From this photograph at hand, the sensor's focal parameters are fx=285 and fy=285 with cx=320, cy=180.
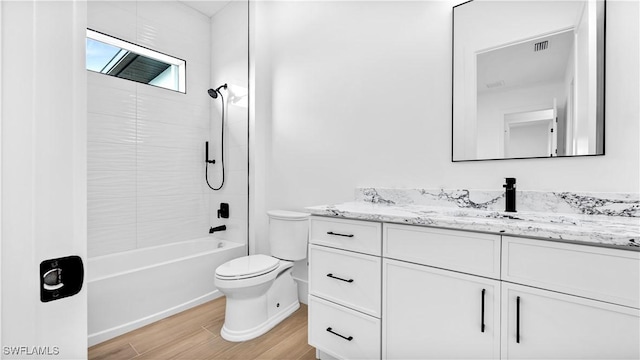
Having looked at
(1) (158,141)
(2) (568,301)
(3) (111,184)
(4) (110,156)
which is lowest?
(2) (568,301)

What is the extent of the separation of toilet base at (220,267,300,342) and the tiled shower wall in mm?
1309

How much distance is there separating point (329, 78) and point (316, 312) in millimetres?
1677

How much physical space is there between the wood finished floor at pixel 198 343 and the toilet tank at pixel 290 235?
485 mm

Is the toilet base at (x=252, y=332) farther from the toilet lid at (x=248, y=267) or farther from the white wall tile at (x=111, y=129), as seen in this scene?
the white wall tile at (x=111, y=129)

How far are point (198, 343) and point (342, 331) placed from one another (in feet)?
3.23

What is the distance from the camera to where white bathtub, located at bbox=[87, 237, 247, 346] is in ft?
6.11

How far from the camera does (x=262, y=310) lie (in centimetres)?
199

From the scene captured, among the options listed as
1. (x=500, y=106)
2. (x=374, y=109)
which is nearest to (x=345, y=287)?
(x=374, y=109)

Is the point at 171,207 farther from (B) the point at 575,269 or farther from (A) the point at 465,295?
(B) the point at 575,269

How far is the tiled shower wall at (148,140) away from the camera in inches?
94.3

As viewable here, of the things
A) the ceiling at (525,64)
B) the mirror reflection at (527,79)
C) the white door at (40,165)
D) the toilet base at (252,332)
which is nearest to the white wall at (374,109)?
the mirror reflection at (527,79)

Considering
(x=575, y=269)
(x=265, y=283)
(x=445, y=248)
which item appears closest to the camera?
(x=575, y=269)

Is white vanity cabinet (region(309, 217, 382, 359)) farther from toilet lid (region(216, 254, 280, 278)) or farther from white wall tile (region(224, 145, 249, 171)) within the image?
white wall tile (region(224, 145, 249, 171))

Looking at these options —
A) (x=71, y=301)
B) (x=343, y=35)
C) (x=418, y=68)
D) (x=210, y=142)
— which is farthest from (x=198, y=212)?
(x=71, y=301)
